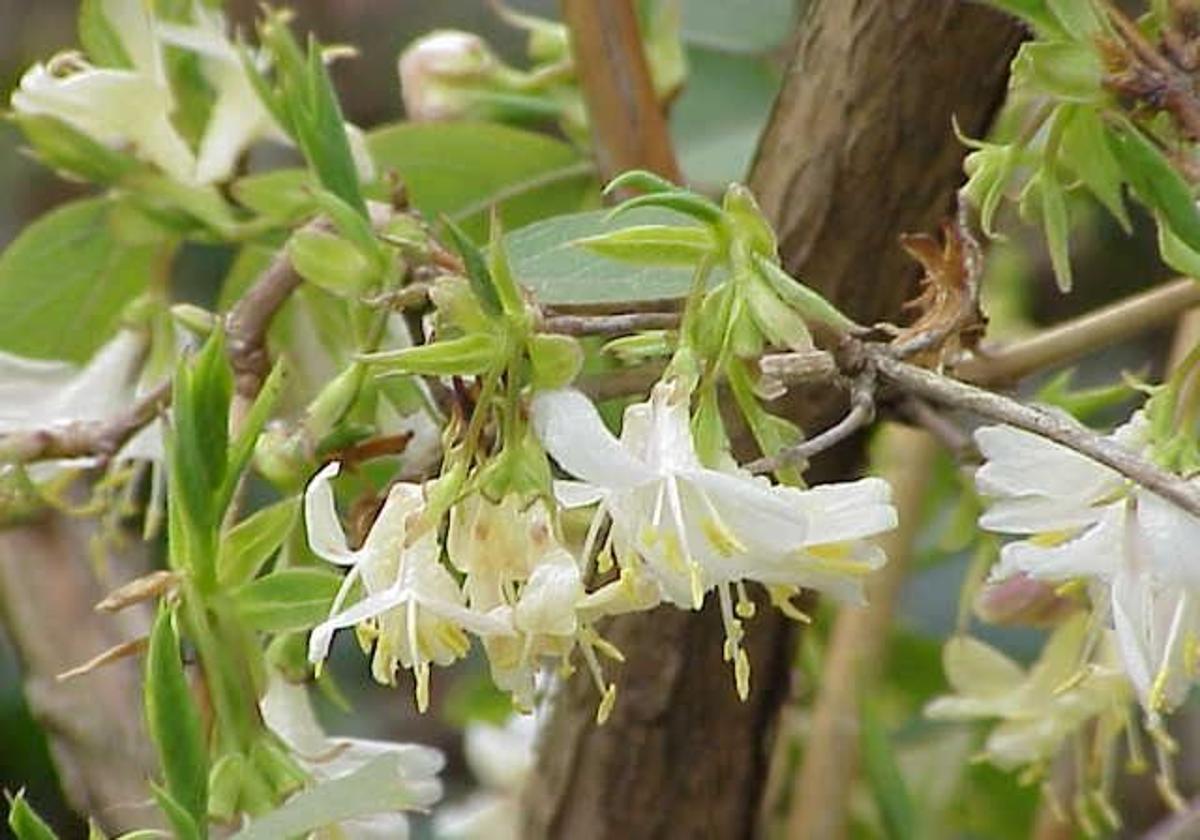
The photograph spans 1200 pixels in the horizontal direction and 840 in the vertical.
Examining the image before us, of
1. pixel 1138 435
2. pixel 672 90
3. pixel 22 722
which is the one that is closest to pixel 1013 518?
pixel 1138 435

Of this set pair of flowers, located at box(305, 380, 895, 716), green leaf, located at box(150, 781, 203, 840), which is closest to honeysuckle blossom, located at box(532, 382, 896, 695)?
pair of flowers, located at box(305, 380, 895, 716)

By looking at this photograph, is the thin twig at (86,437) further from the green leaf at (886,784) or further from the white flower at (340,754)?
the green leaf at (886,784)

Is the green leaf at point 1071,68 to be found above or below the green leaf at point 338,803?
above

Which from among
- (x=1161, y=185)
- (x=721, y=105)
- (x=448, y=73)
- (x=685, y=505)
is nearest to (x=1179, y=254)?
(x=1161, y=185)

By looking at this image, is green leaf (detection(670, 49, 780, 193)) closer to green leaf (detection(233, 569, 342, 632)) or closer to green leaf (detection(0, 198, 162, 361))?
green leaf (detection(0, 198, 162, 361))

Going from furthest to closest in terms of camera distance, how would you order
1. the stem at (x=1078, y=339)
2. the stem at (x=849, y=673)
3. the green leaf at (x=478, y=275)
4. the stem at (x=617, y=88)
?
the stem at (x=849, y=673) → the stem at (x=617, y=88) → the stem at (x=1078, y=339) → the green leaf at (x=478, y=275)

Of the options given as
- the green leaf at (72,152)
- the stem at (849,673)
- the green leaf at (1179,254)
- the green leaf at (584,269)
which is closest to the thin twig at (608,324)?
the green leaf at (584,269)

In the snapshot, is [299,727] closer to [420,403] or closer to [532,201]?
[420,403]
